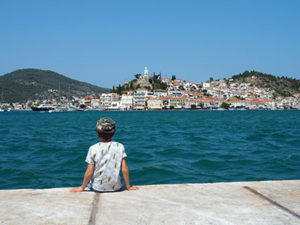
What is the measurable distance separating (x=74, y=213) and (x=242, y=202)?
165 centimetres

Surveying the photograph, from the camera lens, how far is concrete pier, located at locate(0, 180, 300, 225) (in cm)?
253

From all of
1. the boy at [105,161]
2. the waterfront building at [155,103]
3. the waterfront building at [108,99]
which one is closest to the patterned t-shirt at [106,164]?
the boy at [105,161]

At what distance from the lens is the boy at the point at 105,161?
3.78 m

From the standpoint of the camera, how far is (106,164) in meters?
3.83

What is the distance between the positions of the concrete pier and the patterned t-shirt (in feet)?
1.12

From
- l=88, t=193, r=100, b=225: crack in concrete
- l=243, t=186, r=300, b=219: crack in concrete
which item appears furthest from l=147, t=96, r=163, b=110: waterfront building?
l=88, t=193, r=100, b=225: crack in concrete

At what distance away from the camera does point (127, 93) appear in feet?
554

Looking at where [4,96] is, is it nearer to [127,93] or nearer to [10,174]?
[127,93]

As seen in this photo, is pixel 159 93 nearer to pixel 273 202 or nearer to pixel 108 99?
pixel 108 99

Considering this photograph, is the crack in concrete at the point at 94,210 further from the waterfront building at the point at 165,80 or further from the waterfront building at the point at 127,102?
the waterfront building at the point at 165,80

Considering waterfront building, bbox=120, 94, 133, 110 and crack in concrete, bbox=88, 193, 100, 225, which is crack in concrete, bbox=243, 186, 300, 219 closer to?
crack in concrete, bbox=88, 193, 100, 225

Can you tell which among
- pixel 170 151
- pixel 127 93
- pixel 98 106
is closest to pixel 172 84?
pixel 127 93

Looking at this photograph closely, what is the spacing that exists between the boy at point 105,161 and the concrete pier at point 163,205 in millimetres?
336

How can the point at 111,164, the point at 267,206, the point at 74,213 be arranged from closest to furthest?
the point at 74,213, the point at 267,206, the point at 111,164
